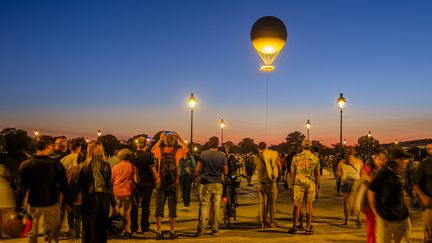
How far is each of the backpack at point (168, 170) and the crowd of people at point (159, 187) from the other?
2cm

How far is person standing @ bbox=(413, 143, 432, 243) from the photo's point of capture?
6.79 meters

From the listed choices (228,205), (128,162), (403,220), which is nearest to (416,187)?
(403,220)

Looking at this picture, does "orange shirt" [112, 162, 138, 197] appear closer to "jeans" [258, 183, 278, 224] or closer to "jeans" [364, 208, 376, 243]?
"jeans" [258, 183, 278, 224]

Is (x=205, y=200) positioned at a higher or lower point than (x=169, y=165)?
lower

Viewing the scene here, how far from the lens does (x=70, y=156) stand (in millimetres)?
8914

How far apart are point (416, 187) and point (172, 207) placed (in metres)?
4.82

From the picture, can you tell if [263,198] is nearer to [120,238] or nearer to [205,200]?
[205,200]

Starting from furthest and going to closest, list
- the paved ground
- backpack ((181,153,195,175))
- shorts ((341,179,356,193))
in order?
backpack ((181,153,195,175))
shorts ((341,179,356,193))
the paved ground

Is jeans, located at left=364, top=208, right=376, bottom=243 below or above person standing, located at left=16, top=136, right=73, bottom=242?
below

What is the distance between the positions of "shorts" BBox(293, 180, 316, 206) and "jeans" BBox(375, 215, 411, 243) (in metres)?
3.84

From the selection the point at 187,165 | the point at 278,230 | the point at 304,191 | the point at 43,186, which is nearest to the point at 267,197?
the point at 278,230

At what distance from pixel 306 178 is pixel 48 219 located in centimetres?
560

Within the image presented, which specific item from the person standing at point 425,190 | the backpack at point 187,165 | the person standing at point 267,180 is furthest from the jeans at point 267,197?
the person standing at point 425,190

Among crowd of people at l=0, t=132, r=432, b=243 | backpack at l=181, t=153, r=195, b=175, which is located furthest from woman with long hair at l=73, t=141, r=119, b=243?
backpack at l=181, t=153, r=195, b=175
